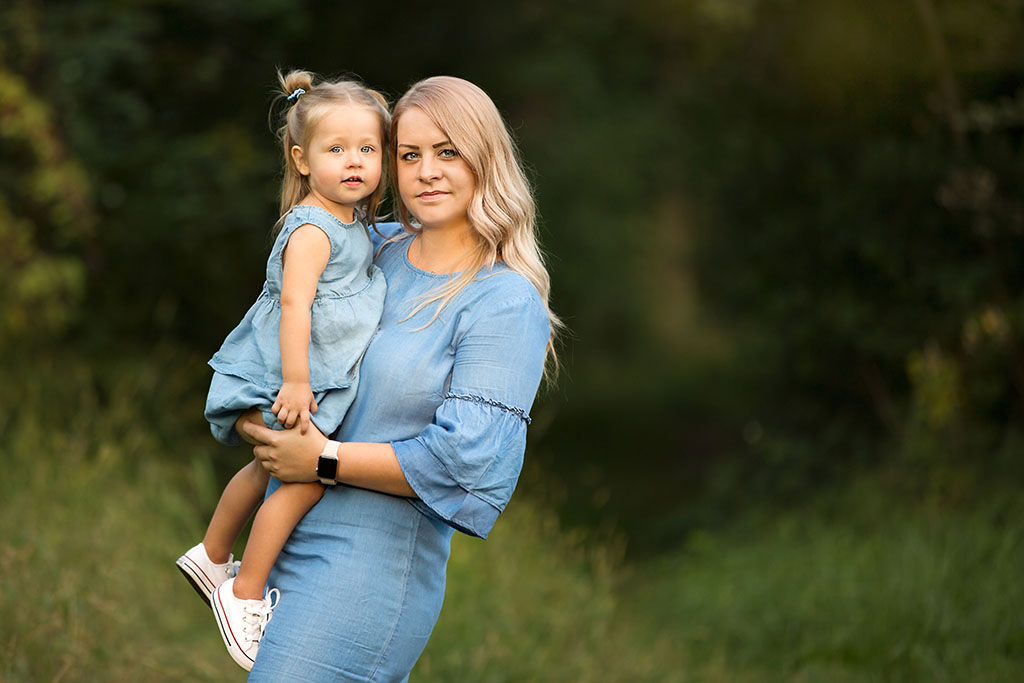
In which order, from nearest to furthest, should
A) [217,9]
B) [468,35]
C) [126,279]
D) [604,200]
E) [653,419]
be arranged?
1. [217,9]
2. [126,279]
3. [468,35]
4. [653,419]
5. [604,200]

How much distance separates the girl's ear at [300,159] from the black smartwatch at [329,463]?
27.6 inches

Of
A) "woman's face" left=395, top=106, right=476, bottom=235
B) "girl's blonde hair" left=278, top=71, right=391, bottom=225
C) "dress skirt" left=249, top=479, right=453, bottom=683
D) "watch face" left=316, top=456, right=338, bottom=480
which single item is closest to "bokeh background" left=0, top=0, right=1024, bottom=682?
"dress skirt" left=249, top=479, right=453, bottom=683

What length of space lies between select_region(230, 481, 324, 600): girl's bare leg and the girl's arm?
176 millimetres

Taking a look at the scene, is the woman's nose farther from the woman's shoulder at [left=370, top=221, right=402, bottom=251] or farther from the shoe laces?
the shoe laces

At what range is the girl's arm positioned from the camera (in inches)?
96.2

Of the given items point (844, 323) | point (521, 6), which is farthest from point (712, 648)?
point (521, 6)

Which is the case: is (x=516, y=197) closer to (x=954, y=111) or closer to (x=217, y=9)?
(x=954, y=111)

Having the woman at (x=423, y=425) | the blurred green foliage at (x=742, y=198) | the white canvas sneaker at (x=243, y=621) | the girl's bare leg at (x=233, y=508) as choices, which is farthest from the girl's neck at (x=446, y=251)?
the blurred green foliage at (x=742, y=198)

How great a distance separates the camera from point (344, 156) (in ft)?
8.63

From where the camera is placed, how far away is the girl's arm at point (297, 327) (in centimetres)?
244

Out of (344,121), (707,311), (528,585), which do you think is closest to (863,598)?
(528,585)

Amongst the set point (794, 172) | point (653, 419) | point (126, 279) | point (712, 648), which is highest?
point (794, 172)

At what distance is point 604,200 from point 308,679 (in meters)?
14.6

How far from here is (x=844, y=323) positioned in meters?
7.62
